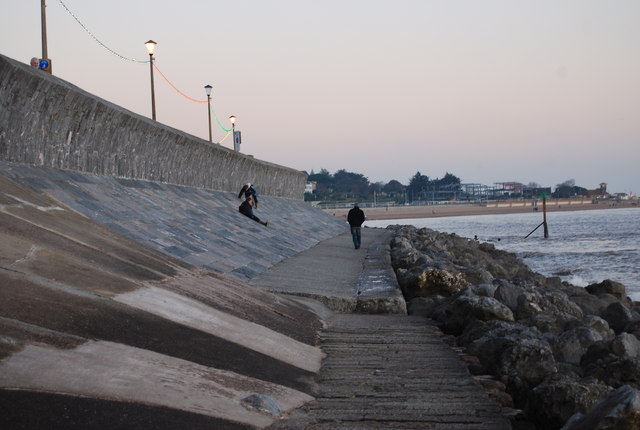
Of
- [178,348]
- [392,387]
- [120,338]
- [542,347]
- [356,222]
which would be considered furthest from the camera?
[356,222]

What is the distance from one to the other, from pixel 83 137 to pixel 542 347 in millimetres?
6998

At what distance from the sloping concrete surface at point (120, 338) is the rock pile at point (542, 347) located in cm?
134

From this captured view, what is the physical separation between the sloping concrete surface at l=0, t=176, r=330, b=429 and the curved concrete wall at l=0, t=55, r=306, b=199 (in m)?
1.93

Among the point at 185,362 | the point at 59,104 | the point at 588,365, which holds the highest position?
the point at 59,104

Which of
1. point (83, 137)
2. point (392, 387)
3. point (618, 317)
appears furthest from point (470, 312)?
point (83, 137)

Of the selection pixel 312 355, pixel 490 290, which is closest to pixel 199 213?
pixel 490 290

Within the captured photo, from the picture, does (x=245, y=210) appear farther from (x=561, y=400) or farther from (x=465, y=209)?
(x=465, y=209)

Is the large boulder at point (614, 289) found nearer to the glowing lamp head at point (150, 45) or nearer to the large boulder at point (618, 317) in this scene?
the large boulder at point (618, 317)

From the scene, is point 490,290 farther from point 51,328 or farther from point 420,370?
point 51,328

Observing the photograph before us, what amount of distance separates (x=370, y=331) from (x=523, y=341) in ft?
6.59

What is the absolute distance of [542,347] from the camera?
5.52 m

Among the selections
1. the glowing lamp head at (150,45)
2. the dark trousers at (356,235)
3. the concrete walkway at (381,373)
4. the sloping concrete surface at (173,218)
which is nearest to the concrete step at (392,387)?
the concrete walkway at (381,373)

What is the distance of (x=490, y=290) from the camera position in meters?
8.98

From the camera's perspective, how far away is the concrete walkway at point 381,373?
4262 millimetres
